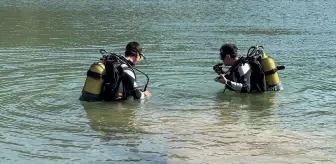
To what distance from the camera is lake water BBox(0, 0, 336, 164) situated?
7.16 m

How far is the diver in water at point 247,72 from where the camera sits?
10156mm

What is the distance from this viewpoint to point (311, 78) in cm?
1227

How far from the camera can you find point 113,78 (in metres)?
9.25

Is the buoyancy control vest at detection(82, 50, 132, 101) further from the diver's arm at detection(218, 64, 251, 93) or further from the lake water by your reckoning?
the diver's arm at detection(218, 64, 251, 93)

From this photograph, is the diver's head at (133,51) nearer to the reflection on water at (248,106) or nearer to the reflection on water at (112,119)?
the reflection on water at (112,119)

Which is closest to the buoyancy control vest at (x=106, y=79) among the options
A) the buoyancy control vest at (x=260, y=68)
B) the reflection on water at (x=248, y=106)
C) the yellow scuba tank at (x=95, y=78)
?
the yellow scuba tank at (x=95, y=78)

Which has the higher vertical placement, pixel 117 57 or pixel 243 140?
pixel 117 57

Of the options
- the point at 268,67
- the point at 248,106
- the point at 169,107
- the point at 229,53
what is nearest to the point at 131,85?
the point at 169,107

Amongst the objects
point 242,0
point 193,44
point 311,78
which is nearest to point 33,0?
point 242,0

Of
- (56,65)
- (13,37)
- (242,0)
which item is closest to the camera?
(56,65)

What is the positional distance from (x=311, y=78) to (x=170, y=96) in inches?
136

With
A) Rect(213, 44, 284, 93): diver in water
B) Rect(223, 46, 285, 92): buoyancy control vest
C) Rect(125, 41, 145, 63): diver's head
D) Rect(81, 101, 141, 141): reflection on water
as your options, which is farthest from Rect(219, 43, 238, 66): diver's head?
Rect(81, 101, 141, 141): reflection on water

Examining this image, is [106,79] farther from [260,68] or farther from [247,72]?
[260,68]

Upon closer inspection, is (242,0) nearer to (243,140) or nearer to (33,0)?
(33,0)
